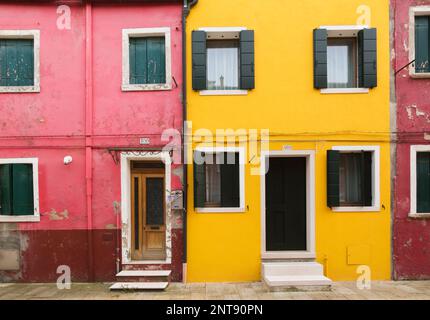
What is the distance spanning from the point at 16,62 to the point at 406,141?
373 inches

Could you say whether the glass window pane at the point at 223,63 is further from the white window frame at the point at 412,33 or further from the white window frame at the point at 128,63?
the white window frame at the point at 412,33

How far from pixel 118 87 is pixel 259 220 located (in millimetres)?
4573

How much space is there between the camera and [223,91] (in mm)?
7508

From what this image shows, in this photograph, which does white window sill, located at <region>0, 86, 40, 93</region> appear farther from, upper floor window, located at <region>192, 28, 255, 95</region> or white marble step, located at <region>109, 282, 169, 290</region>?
white marble step, located at <region>109, 282, 169, 290</region>

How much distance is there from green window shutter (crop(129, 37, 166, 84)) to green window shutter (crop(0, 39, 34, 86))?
2445mm

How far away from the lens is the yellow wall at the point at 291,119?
7441mm

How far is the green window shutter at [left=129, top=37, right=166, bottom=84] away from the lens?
7.72 meters

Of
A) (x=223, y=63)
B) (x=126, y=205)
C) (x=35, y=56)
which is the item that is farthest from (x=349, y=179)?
(x=35, y=56)

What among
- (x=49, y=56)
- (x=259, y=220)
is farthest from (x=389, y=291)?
(x=49, y=56)

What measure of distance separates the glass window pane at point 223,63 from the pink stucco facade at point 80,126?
808 millimetres

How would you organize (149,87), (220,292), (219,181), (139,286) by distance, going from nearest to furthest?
(220,292), (139,286), (149,87), (219,181)

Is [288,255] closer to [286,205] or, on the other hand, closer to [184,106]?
[286,205]

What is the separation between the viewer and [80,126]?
758cm

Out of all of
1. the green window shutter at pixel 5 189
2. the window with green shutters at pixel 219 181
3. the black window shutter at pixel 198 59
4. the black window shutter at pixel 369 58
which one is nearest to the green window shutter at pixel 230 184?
the window with green shutters at pixel 219 181
